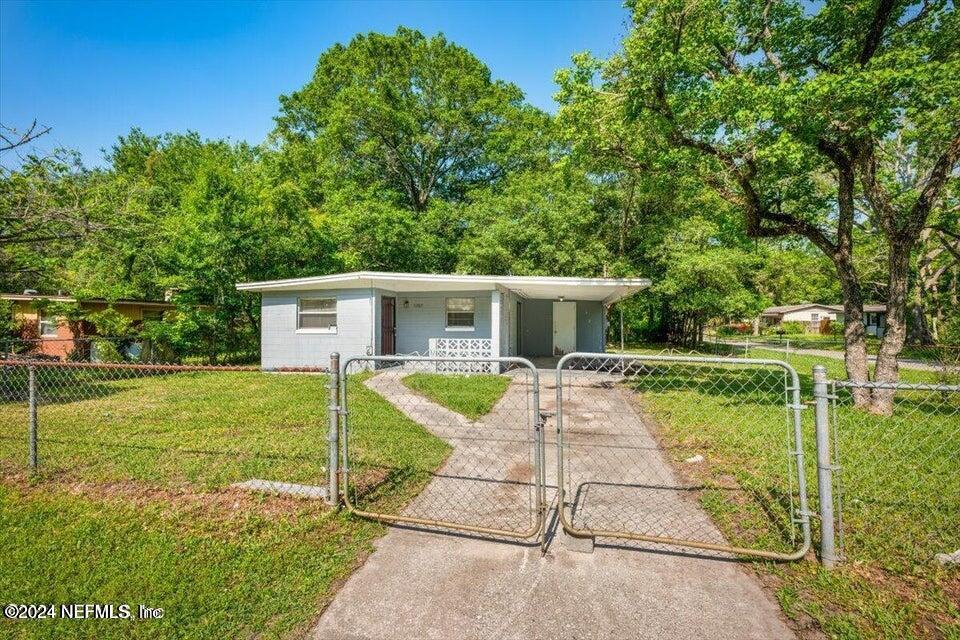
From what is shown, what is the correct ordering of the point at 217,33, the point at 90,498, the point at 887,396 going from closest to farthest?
the point at 90,498, the point at 887,396, the point at 217,33

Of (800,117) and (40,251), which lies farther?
(40,251)

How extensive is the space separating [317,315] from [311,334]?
24.0 inches

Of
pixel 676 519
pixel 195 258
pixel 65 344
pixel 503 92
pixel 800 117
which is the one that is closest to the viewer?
pixel 676 519

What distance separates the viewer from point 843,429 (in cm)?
638

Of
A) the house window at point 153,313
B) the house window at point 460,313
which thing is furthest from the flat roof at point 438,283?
the house window at point 153,313

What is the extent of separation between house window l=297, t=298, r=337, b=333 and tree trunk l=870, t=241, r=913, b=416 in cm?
1252

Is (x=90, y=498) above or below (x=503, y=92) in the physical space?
below

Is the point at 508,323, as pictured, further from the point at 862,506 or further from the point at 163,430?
the point at 862,506

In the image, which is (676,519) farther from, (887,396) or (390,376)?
(390,376)

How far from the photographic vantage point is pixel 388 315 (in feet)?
45.0

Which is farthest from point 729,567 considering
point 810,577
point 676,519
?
point 676,519

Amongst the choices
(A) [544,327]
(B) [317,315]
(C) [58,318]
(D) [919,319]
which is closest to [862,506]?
(B) [317,315]

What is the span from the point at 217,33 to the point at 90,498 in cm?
1175

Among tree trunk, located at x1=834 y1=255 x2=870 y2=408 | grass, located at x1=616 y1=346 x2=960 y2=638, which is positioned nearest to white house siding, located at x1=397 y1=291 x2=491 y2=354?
grass, located at x1=616 y1=346 x2=960 y2=638
